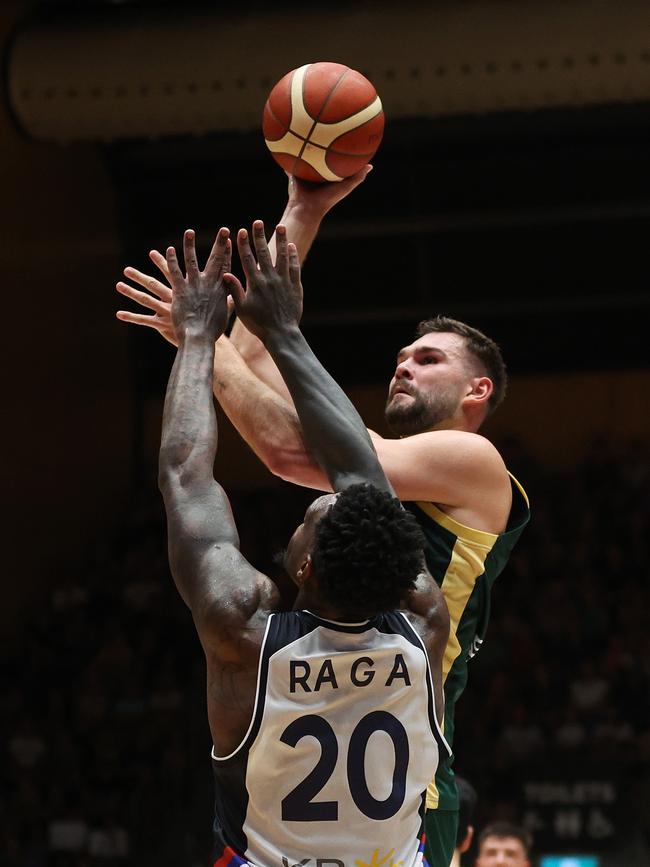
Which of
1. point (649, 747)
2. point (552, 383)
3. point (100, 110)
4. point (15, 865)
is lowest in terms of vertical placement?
point (15, 865)

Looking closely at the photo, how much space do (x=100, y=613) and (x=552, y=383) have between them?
600cm

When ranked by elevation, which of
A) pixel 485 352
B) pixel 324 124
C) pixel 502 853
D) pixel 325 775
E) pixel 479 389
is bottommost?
pixel 502 853

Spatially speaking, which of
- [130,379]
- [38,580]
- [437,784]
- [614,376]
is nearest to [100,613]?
[38,580]

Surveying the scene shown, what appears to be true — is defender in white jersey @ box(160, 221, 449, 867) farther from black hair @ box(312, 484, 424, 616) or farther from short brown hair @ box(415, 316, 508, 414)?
short brown hair @ box(415, 316, 508, 414)

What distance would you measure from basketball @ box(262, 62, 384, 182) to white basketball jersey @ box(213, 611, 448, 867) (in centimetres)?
190

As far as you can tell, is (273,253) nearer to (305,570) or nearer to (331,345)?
(305,570)

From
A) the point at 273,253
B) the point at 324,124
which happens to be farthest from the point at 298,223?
the point at 324,124

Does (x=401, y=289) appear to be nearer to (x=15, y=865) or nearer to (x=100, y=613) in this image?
(x=100, y=613)

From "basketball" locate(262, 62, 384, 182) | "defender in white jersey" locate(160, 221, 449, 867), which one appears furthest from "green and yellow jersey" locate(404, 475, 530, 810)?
"basketball" locate(262, 62, 384, 182)

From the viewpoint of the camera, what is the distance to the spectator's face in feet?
22.2

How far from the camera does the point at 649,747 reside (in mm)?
11617

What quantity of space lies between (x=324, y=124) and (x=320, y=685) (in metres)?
2.12

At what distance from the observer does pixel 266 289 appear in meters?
3.77

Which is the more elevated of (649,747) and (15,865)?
(649,747)
